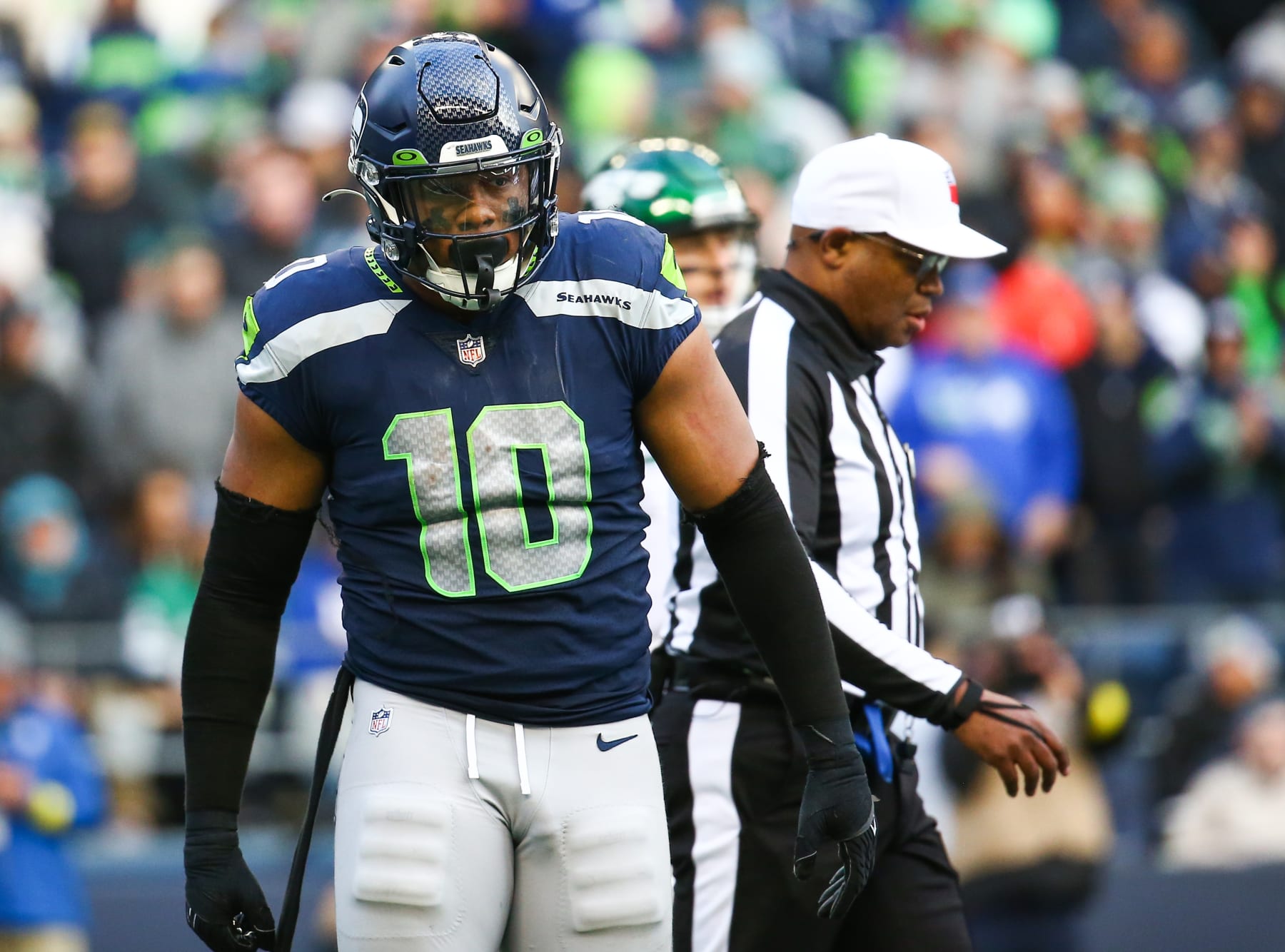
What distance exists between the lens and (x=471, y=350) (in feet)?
10.4

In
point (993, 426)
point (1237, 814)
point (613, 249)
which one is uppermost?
point (613, 249)

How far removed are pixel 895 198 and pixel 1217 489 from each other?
5829mm

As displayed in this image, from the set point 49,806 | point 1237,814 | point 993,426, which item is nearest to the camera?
point 49,806

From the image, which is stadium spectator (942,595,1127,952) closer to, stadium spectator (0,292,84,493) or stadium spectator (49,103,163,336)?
stadium spectator (0,292,84,493)

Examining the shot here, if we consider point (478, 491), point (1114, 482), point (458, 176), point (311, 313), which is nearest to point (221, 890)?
point (478, 491)

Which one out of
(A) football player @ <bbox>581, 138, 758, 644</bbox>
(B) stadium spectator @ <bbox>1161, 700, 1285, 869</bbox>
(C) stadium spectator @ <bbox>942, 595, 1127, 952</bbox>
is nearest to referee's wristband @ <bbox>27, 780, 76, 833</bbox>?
(C) stadium spectator @ <bbox>942, 595, 1127, 952</bbox>

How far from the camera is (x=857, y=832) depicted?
3396mm

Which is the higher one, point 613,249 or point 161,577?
point 613,249

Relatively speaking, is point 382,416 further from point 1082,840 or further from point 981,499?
point 981,499

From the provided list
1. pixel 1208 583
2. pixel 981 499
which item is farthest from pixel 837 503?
pixel 1208 583

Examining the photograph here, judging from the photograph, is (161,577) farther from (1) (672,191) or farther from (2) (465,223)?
(2) (465,223)

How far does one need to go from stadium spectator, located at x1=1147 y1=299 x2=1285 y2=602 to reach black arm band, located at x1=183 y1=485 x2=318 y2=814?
682 cm

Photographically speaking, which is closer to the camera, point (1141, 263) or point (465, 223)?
point (465, 223)

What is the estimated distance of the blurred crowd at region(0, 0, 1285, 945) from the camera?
8.17 meters
